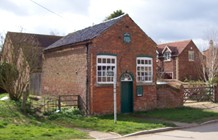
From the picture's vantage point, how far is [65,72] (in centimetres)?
2281

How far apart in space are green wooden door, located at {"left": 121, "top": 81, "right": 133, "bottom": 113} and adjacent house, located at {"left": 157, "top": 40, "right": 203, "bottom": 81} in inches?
1002

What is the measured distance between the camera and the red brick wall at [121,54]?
1955 cm

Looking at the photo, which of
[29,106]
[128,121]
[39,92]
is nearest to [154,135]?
[128,121]

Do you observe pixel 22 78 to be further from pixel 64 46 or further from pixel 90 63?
pixel 90 63

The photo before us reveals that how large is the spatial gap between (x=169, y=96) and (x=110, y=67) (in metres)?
5.54

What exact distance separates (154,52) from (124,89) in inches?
142

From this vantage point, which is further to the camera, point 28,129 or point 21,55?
point 21,55

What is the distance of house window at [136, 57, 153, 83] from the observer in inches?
854

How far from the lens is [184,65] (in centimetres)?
4684

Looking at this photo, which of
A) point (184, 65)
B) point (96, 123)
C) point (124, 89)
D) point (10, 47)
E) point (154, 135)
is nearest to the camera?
point (154, 135)

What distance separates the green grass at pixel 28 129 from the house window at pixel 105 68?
189 inches

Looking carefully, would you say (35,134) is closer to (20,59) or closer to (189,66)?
(20,59)

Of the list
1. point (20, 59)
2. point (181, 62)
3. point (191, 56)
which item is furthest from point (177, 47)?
point (20, 59)

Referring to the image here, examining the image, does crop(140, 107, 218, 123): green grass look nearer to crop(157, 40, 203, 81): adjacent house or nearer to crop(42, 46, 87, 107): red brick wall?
crop(42, 46, 87, 107): red brick wall
